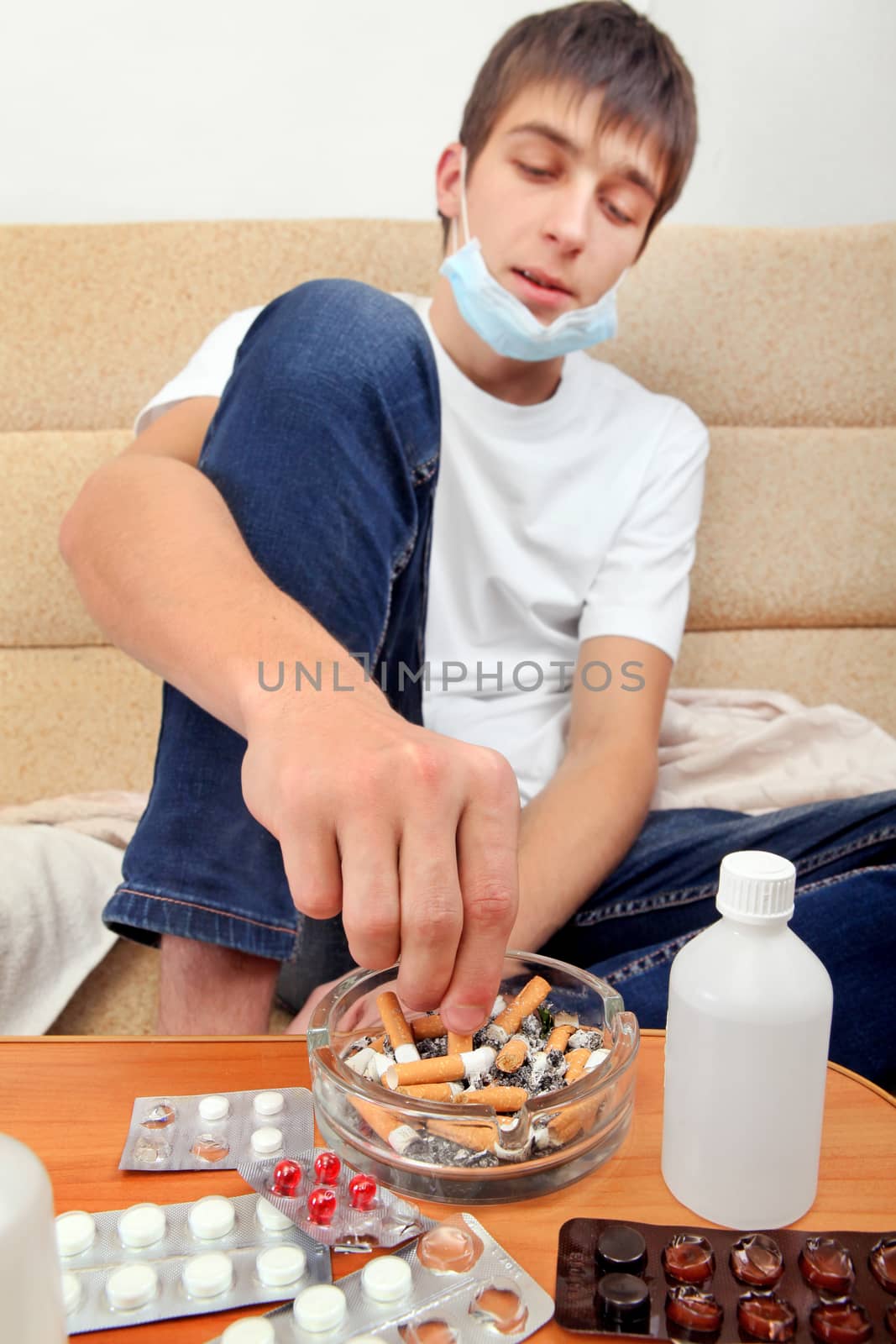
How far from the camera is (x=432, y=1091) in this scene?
508mm

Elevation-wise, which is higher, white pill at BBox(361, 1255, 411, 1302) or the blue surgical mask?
the blue surgical mask

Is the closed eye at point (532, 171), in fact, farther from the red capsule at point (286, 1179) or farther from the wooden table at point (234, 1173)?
the red capsule at point (286, 1179)

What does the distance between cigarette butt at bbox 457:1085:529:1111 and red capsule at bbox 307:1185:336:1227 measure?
73mm

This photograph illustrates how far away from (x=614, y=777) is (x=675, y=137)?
0.71m

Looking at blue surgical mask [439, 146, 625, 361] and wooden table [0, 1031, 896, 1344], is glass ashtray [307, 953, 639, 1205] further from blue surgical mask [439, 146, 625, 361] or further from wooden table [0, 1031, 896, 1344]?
blue surgical mask [439, 146, 625, 361]

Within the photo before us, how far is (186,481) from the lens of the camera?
2.49 ft

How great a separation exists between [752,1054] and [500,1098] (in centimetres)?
12

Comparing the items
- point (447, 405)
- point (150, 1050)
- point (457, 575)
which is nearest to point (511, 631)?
point (457, 575)

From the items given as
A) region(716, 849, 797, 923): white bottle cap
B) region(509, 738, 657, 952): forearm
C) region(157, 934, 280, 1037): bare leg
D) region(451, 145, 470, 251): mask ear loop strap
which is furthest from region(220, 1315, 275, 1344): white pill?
region(451, 145, 470, 251): mask ear loop strap

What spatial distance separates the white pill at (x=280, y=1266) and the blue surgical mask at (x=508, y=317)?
925 mm

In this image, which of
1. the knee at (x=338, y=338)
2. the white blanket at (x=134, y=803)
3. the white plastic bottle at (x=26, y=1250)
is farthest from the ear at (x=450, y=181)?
the white plastic bottle at (x=26, y=1250)

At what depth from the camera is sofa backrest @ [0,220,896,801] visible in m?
1.34

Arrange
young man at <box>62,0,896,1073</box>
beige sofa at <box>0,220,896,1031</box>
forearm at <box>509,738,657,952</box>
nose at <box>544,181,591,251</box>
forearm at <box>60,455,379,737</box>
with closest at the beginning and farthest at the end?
young man at <box>62,0,896,1073</box>
forearm at <box>60,455,379,737</box>
forearm at <box>509,738,657,952</box>
nose at <box>544,181,591,251</box>
beige sofa at <box>0,220,896,1031</box>

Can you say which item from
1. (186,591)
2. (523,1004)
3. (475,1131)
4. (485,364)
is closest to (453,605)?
(485,364)
